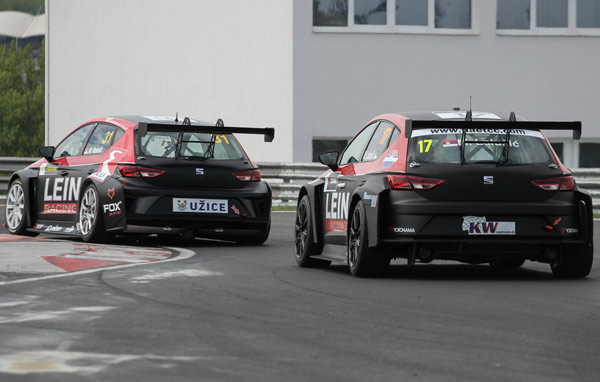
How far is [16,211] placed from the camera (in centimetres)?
1611

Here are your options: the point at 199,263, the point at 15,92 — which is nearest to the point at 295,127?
the point at 199,263

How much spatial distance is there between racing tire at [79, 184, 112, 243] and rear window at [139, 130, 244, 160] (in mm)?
721

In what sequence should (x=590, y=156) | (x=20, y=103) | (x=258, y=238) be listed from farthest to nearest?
(x=20, y=103)
(x=590, y=156)
(x=258, y=238)

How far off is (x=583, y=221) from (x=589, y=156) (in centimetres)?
1858

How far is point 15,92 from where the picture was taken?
104m

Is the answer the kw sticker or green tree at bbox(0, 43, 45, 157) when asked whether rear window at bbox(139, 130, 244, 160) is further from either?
green tree at bbox(0, 43, 45, 157)

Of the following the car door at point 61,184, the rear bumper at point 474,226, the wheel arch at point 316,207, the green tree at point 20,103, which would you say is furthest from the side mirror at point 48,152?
the green tree at point 20,103

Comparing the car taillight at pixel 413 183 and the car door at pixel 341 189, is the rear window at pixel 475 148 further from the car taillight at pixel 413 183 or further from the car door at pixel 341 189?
the car door at pixel 341 189

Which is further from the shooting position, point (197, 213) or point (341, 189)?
point (197, 213)

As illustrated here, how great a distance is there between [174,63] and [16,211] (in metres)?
14.4

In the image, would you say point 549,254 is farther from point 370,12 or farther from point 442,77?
point 370,12

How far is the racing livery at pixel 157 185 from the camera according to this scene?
14.3 m

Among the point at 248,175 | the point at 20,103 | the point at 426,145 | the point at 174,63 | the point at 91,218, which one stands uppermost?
the point at 20,103

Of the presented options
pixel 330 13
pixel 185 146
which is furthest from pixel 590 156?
pixel 185 146
